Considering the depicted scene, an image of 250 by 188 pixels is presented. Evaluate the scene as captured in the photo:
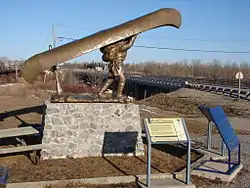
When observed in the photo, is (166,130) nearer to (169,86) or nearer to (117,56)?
(117,56)

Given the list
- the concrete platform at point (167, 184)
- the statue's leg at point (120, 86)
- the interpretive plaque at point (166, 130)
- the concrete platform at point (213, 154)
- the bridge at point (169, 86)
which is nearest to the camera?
the interpretive plaque at point (166, 130)

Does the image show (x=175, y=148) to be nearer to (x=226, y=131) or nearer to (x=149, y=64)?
(x=226, y=131)

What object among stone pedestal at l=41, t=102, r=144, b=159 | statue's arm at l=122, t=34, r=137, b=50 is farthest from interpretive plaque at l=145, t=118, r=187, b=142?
statue's arm at l=122, t=34, r=137, b=50

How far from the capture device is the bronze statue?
946 centimetres

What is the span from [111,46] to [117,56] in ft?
0.93

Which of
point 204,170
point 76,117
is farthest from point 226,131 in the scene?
point 76,117

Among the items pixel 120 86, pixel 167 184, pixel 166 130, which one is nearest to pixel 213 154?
pixel 120 86

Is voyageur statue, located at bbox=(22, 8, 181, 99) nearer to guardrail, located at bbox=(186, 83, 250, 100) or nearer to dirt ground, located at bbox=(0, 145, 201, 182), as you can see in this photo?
dirt ground, located at bbox=(0, 145, 201, 182)

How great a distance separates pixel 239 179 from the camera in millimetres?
7727

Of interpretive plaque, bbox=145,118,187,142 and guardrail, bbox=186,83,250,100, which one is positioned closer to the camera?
interpretive plaque, bbox=145,118,187,142

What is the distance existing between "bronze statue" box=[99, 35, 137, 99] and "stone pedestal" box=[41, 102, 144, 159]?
1.85ft

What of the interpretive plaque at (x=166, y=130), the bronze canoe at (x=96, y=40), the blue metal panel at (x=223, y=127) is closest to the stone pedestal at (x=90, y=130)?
the bronze canoe at (x=96, y=40)

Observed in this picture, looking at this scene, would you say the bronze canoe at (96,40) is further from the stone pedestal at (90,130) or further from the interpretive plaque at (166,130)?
the interpretive plaque at (166,130)

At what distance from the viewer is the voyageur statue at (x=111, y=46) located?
881cm
